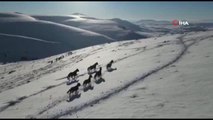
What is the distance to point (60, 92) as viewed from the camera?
92.0 feet

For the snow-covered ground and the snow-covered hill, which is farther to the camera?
the snow-covered hill

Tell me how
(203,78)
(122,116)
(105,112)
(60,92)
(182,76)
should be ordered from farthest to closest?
1. (60,92)
2. (182,76)
3. (203,78)
4. (105,112)
5. (122,116)

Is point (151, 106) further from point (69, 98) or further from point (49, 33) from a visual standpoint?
point (49, 33)

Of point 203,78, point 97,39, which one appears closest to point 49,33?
point 97,39

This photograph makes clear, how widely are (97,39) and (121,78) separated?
550ft

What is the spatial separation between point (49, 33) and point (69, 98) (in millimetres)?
174094

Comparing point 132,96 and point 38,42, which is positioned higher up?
point 132,96

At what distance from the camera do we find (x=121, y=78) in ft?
95.3

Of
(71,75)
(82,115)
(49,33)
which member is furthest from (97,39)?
(82,115)

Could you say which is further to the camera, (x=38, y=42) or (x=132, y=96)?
(x=38, y=42)

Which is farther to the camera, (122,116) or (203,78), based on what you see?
(203,78)

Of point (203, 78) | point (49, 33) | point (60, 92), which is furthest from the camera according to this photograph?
point (49, 33)

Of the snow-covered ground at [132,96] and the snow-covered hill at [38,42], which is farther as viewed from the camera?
the snow-covered hill at [38,42]

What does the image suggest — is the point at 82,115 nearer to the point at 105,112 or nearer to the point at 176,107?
the point at 105,112
